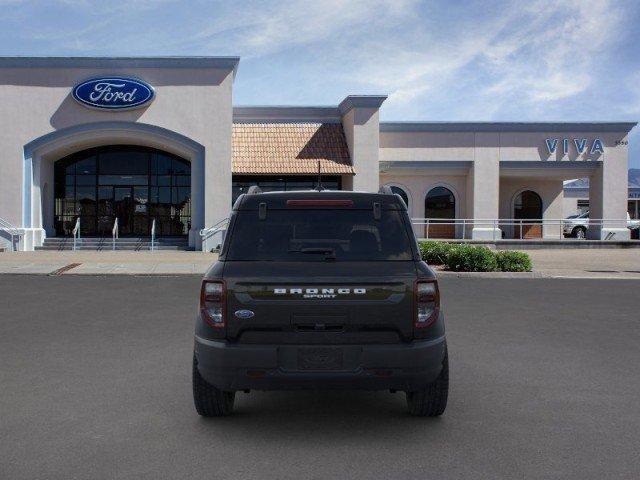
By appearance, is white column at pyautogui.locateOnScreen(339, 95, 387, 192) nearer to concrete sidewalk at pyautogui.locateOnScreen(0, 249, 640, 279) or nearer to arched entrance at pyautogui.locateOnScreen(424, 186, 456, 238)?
arched entrance at pyautogui.locateOnScreen(424, 186, 456, 238)

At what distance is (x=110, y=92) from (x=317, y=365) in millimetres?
24395

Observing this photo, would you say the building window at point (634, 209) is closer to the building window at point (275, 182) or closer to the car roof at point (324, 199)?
the building window at point (275, 182)

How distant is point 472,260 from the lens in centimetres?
1891

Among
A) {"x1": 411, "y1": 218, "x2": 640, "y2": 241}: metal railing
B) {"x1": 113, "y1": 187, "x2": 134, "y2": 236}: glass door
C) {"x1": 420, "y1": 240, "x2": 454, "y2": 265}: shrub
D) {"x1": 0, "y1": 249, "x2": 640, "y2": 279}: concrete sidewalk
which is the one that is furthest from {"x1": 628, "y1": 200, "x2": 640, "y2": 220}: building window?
{"x1": 113, "y1": 187, "x2": 134, "y2": 236}: glass door

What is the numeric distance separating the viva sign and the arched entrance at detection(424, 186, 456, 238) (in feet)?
17.8

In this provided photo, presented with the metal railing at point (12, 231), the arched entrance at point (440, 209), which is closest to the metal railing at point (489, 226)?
the arched entrance at point (440, 209)

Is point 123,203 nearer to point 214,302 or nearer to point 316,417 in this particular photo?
point 316,417

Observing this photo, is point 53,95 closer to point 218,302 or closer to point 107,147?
point 107,147

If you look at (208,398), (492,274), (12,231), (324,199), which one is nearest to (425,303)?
(324,199)

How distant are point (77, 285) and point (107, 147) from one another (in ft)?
55.8

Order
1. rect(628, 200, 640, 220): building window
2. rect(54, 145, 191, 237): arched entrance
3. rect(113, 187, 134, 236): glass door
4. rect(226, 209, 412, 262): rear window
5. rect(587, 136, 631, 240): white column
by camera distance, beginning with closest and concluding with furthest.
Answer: rect(226, 209, 412, 262): rear window
rect(54, 145, 191, 237): arched entrance
rect(113, 187, 134, 236): glass door
rect(587, 136, 631, 240): white column
rect(628, 200, 640, 220): building window

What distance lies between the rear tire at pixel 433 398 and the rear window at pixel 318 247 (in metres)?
0.95

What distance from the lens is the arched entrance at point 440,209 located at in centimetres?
→ 3441

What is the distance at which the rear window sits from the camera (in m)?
4.89
